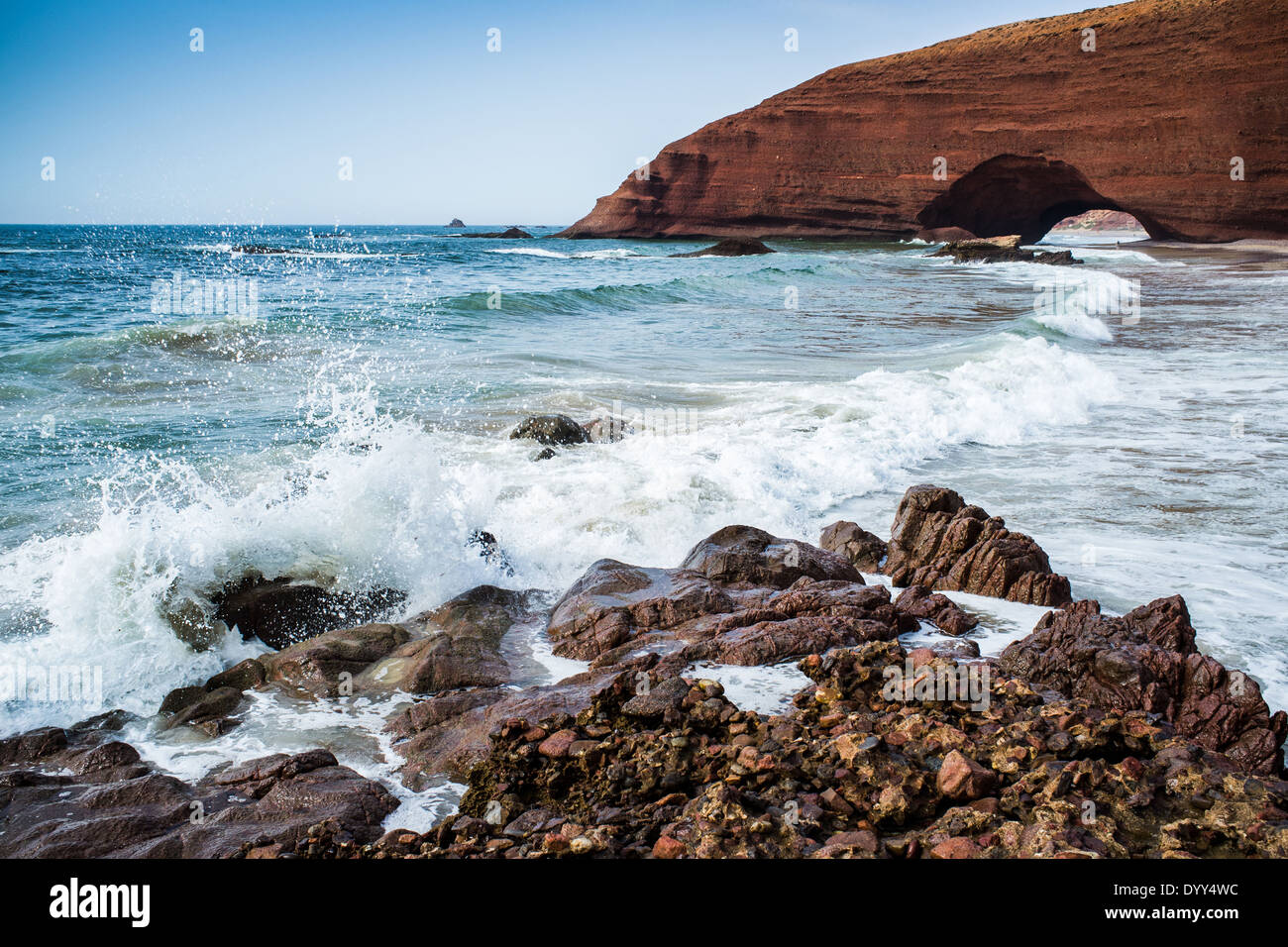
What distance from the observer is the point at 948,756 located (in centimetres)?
277

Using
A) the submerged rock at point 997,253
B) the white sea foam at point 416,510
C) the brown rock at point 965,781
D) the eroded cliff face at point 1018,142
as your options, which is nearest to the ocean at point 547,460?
the white sea foam at point 416,510

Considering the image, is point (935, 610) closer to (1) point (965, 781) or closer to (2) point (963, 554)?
(2) point (963, 554)

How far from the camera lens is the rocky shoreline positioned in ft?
8.32

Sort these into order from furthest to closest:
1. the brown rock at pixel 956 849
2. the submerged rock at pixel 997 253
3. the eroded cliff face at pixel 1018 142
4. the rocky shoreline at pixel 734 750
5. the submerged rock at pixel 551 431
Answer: the eroded cliff face at pixel 1018 142, the submerged rock at pixel 997 253, the submerged rock at pixel 551 431, the rocky shoreline at pixel 734 750, the brown rock at pixel 956 849

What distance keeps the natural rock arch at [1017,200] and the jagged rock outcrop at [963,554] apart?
56.5 m

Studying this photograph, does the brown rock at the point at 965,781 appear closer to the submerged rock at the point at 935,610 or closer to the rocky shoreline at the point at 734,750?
the rocky shoreline at the point at 734,750

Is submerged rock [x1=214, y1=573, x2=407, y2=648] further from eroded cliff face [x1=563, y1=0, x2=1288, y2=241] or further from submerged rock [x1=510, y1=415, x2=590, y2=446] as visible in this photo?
eroded cliff face [x1=563, y1=0, x2=1288, y2=241]

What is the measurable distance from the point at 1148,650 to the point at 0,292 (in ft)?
95.8

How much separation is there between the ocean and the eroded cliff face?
3581 centimetres

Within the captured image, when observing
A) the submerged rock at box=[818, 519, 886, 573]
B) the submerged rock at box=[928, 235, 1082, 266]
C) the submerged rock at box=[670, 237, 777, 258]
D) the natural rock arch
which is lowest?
the submerged rock at box=[818, 519, 886, 573]

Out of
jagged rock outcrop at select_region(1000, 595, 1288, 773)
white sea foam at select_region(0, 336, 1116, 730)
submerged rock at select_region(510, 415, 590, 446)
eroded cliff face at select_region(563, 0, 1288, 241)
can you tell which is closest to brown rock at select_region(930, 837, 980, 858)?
jagged rock outcrop at select_region(1000, 595, 1288, 773)

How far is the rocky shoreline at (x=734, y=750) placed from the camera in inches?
99.8
